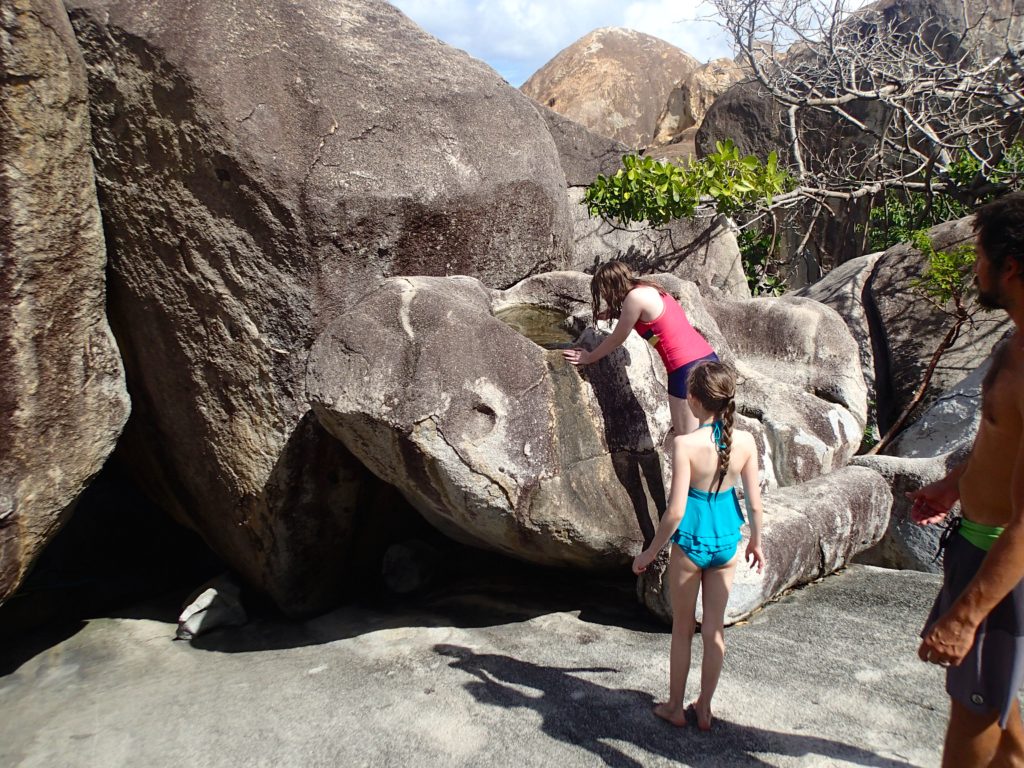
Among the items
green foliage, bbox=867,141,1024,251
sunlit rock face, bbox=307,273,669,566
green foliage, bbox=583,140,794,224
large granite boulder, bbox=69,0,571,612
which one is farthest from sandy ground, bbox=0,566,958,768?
green foliage, bbox=867,141,1024,251

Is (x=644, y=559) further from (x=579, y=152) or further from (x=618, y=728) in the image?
(x=579, y=152)

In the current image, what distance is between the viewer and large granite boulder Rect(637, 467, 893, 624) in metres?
3.92

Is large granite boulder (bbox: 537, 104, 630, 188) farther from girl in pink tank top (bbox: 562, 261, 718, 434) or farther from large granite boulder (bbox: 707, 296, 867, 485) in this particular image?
girl in pink tank top (bbox: 562, 261, 718, 434)

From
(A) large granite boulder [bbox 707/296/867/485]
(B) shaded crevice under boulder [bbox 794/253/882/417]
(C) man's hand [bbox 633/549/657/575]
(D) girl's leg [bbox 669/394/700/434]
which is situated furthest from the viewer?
(B) shaded crevice under boulder [bbox 794/253/882/417]

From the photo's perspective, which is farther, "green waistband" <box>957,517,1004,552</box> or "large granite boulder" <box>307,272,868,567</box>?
"large granite boulder" <box>307,272,868,567</box>

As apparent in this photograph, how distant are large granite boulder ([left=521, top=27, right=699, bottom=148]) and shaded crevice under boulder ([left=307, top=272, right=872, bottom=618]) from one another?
52.3 feet

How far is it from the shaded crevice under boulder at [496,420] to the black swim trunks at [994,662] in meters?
1.92

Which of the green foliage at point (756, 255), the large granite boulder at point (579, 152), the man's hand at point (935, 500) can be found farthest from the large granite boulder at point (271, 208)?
the green foliage at point (756, 255)

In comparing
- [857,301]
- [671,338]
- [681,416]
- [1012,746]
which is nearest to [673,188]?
[857,301]

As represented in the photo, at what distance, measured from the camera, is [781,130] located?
11141 mm

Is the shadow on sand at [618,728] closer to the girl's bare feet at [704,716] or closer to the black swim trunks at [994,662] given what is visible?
the girl's bare feet at [704,716]

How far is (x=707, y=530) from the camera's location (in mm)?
2898

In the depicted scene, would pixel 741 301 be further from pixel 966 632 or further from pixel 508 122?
pixel 966 632

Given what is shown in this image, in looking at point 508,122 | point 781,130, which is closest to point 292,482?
point 508,122
